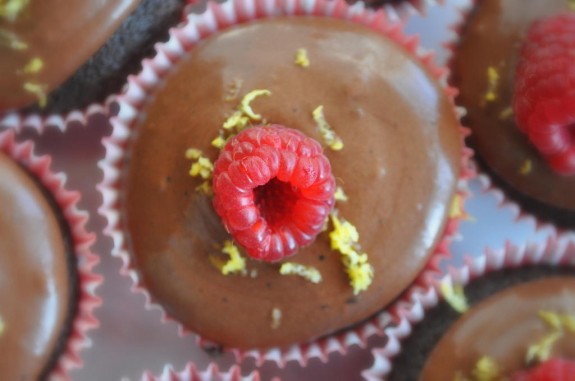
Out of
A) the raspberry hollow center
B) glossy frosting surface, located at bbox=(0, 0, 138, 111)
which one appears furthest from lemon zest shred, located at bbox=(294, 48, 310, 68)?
glossy frosting surface, located at bbox=(0, 0, 138, 111)

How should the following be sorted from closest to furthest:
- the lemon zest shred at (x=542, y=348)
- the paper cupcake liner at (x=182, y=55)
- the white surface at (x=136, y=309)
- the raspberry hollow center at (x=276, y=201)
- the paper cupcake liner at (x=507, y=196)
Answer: the raspberry hollow center at (x=276, y=201), the lemon zest shred at (x=542, y=348), the paper cupcake liner at (x=182, y=55), the paper cupcake liner at (x=507, y=196), the white surface at (x=136, y=309)

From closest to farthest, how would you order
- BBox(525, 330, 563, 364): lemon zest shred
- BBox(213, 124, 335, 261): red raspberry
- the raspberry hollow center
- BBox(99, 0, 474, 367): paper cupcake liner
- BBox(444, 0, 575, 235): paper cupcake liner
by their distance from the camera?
BBox(213, 124, 335, 261): red raspberry < the raspberry hollow center < BBox(525, 330, 563, 364): lemon zest shred < BBox(99, 0, 474, 367): paper cupcake liner < BBox(444, 0, 575, 235): paper cupcake liner

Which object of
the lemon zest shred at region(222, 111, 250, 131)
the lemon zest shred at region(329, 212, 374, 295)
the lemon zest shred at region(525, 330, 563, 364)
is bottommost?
the lemon zest shred at region(525, 330, 563, 364)

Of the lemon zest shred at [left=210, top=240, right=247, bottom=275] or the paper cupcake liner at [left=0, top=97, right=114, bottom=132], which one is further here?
the paper cupcake liner at [left=0, top=97, right=114, bottom=132]

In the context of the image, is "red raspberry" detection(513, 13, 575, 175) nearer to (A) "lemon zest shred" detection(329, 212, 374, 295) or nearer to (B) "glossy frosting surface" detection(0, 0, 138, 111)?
(A) "lemon zest shred" detection(329, 212, 374, 295)

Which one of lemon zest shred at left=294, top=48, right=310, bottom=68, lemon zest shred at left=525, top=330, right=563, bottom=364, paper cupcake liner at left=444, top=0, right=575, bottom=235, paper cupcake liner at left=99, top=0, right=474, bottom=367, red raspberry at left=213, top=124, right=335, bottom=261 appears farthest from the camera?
paper cupcake liner at left=444, top=0, right=575, bottom=235

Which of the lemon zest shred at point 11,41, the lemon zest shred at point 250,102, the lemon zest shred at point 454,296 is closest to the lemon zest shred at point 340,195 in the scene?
the lemon zest shred at point 250,102

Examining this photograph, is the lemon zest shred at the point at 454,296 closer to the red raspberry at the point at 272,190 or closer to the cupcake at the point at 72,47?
the red raspberry at the point at 272,190
